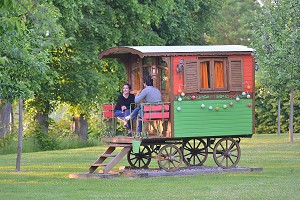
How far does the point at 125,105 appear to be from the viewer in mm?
23109

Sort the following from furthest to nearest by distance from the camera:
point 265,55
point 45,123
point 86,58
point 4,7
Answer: point 45,123 < point 86,58 < point 265,55 < point 4,7

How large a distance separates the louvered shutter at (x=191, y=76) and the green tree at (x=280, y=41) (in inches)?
80.0

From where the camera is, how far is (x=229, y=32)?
72500mm

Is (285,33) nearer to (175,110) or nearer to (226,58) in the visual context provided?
(226,58)

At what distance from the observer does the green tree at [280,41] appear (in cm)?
2248

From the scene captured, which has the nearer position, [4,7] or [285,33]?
[4,7]

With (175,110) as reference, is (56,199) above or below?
below

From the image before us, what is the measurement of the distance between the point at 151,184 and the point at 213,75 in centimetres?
418

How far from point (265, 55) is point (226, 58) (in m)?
1.31

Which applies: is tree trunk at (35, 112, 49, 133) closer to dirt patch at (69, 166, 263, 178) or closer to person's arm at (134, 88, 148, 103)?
dirt patch at (69, 166, 263, 178)

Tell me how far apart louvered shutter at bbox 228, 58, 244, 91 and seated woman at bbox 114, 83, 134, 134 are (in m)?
2.65

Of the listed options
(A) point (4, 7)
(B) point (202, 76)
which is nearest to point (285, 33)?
(B) point (202, 76)

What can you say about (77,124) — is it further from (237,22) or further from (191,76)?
(237,22)

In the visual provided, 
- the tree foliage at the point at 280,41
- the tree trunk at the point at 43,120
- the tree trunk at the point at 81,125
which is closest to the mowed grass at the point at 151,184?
the tree foliage at the point at 280,41
